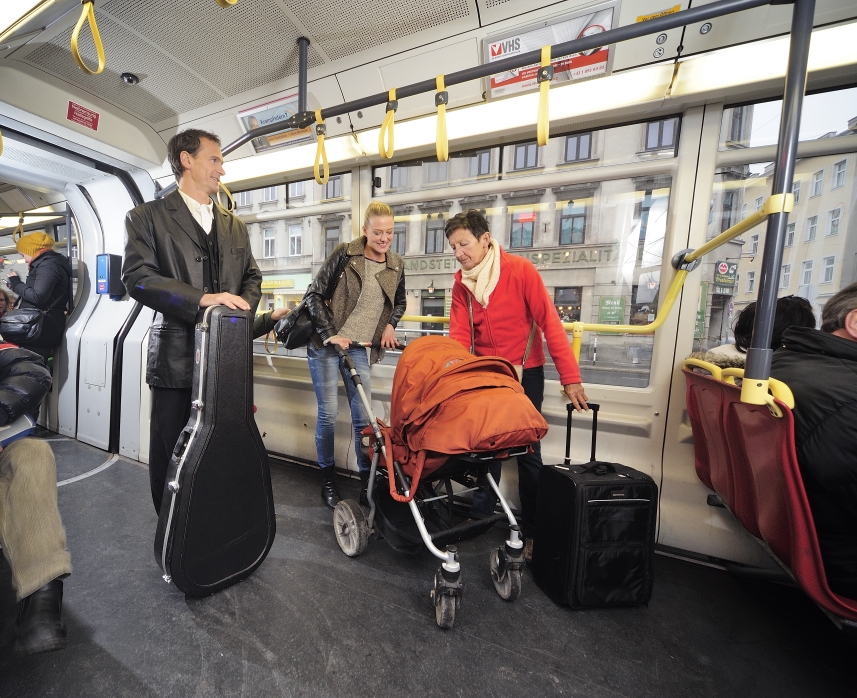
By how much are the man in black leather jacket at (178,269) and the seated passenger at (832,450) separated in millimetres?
2313

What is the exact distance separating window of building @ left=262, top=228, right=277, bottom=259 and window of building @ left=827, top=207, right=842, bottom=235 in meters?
4.40

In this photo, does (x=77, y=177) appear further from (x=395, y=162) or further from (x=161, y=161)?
(x=395, y=162)

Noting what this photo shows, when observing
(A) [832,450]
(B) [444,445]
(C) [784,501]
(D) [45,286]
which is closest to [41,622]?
(B) [444,445]

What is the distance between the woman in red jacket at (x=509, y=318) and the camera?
2127 millimetres

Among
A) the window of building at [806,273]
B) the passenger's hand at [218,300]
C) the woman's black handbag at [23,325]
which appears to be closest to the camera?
the passenger's hand at [218,300]

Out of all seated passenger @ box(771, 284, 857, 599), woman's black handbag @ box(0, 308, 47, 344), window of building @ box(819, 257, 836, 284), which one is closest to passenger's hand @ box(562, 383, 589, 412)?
seated passenger @ box(771, 284, 857, 599)

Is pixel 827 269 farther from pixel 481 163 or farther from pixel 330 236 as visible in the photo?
pixel 330 236

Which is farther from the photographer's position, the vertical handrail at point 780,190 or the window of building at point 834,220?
the window of building at point 834,220

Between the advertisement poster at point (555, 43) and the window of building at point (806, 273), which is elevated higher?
the advertisement poster at point (555, 43)

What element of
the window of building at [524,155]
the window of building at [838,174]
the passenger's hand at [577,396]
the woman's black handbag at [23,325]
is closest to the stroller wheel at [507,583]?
the passenger's hand at [577,396]

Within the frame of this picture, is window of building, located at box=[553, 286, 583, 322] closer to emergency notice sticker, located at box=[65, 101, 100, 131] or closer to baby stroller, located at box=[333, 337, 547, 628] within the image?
baby stroller, located at box=[333, 337, 547, 628]

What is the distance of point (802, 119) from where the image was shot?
2.08 metres

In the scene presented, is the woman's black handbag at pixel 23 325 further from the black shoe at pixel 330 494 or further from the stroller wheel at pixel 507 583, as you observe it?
the stroller wheel at pixel 507 583

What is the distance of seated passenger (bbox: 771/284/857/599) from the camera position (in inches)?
47.8
